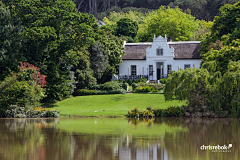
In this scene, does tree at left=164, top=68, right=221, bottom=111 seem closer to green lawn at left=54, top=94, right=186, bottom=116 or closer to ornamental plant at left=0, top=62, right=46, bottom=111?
green lawn at left=54, top=94, right=186, bottom=116

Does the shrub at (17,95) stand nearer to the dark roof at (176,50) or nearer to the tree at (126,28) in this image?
the dark roof at (176,50)

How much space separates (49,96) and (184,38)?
109ft

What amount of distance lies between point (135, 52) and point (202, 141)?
124 ft

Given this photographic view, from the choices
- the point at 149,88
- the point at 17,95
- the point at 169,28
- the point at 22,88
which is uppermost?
the point at 169,28

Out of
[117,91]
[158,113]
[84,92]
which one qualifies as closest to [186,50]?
[117,91]

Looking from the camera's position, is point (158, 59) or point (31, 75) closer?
point (31, 75)

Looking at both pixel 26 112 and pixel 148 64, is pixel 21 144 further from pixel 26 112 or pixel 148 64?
pixel 148 64

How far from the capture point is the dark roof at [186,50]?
5406cm

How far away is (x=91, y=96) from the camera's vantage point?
42.7 m

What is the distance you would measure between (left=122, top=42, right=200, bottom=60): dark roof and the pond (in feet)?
101

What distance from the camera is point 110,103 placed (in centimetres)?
3916

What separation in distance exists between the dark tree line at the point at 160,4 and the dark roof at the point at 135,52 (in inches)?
1453

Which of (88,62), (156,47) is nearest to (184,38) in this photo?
(156,47)

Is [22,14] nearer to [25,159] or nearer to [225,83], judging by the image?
[225,83]
